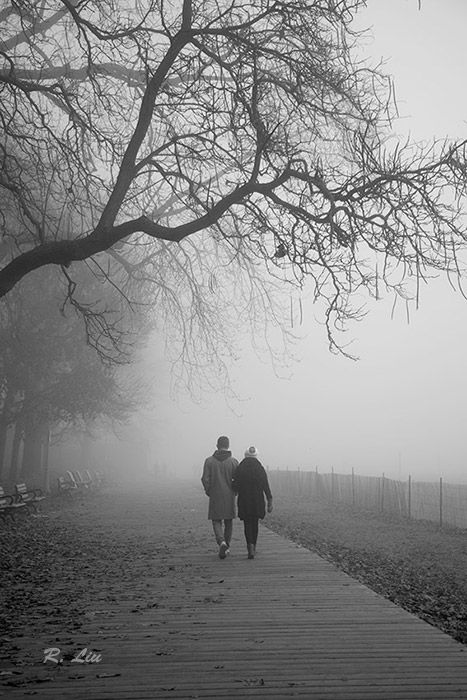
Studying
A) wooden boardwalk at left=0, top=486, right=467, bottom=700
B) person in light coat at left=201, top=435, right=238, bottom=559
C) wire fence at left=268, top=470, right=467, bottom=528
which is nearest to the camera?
wooden boardwalk at left=0, top=486, right=467, bottom=700

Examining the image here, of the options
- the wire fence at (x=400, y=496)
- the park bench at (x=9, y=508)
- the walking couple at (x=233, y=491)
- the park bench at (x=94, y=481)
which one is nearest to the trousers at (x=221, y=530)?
the walking couple at (x=233, y=491)

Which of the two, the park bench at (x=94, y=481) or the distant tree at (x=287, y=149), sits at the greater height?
the distant tree at (x=287, y=149)

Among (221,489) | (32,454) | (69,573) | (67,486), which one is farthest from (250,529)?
(32,454)

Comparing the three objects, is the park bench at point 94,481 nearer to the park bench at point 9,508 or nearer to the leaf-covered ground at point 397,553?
the leaf-covered ground at point 397,553

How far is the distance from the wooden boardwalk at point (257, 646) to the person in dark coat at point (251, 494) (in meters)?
2.09

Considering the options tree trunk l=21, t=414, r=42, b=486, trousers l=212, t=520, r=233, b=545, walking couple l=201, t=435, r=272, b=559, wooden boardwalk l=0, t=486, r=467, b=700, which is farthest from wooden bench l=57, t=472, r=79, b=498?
wooden boardwalk l=0, t=486, r=467, b=700

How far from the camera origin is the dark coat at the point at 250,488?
443 inches

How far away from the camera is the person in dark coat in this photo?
11.1 meters

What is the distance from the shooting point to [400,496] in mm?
26516

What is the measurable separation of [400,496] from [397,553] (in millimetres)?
11884

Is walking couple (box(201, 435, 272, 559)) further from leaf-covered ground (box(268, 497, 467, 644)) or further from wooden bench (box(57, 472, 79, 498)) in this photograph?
wooden bench (box(57, 472, 79, 498))

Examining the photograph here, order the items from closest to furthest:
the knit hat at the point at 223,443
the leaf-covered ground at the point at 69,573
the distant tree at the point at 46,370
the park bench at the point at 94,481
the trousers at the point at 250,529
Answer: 1. the leaf-covered ground at the point at 69,573
2. the trousers at the point at 250,529
3. the knit hat at the point at 223,443
4. the distant tree at the point at 46,370
5. the park bench at the point at 94,481

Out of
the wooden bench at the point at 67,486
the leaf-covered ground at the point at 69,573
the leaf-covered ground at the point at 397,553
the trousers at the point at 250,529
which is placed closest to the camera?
the leaf-covered ground at the point at 69,573

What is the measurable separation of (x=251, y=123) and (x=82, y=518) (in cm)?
1372
